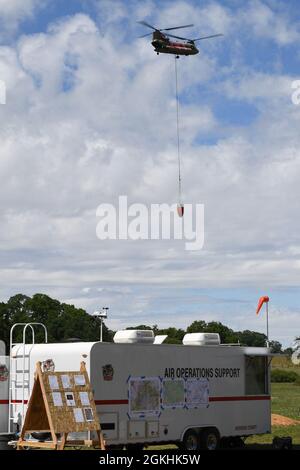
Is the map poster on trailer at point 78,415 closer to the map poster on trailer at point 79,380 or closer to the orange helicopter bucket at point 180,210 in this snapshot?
the map poster on trailer at point 79,380

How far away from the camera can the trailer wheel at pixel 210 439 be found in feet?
68.2

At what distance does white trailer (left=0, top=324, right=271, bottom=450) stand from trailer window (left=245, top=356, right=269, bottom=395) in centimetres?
3

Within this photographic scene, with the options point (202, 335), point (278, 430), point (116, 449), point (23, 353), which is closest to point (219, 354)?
point (202, 335)

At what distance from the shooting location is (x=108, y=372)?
736 inches

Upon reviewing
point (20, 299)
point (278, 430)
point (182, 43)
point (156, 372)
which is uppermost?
point (182, 43)

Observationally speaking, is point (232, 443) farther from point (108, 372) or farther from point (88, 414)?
point (88, 414)

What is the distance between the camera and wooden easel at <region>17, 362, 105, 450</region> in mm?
17656

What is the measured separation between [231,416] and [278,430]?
6.31 meters

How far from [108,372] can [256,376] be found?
5604 mm

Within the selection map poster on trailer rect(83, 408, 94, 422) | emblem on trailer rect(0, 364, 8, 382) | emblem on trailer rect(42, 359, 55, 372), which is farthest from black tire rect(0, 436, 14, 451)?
map poster on trailer rect(83, 408, 94, 422)

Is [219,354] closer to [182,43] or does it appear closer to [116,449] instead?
[116,449]

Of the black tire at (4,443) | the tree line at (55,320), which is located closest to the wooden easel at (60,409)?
the black tire at (4,443)

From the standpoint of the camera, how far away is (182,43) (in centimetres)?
4528
